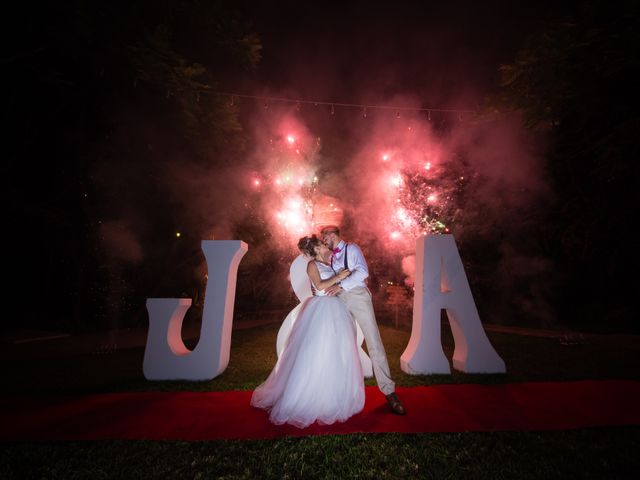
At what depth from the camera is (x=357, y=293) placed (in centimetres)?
404

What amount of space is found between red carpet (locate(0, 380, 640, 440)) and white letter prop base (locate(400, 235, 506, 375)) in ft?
2.27

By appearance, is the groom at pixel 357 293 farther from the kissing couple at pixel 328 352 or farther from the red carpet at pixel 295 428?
the red carpet at pixel 295 428

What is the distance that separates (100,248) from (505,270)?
58.4 feet

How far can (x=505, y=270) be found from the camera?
16.2 meters

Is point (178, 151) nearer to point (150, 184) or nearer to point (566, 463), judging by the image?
point (150, 184)

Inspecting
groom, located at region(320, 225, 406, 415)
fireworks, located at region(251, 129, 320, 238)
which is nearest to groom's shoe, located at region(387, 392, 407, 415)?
groom, located at region(320, 225, 406, 415)

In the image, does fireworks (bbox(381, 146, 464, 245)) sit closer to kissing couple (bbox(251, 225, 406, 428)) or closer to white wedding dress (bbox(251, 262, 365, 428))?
kissing couple (bbox(251, 225, 406, 428))

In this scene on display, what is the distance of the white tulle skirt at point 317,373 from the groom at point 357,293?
17 centimetres

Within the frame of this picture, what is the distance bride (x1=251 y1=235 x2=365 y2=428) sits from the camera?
338cm

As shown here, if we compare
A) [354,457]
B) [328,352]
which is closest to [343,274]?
[328,352]

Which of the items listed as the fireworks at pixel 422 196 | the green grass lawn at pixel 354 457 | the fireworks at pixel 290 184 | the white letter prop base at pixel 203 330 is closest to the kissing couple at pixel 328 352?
the green grass lawn at pixel 354 457

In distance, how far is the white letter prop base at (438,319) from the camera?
5.27 metres

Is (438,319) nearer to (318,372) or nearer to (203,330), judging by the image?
(318,372)

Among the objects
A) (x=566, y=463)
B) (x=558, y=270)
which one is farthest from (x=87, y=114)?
(x=558, y=270)
